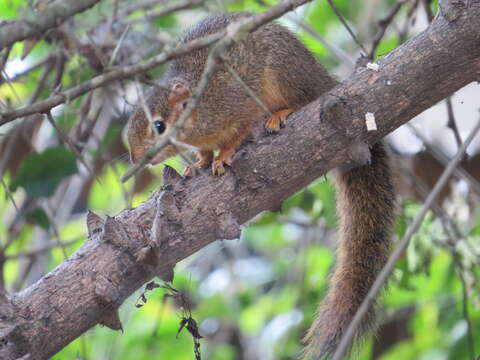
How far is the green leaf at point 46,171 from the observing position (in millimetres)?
2799

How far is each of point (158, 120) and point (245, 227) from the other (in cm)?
55

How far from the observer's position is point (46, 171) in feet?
9.23

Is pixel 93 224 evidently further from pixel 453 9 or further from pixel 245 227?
pixel 453 9

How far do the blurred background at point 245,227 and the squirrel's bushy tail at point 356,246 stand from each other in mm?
160

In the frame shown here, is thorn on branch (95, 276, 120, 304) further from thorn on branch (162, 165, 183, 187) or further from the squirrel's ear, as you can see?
the squirrel's ear

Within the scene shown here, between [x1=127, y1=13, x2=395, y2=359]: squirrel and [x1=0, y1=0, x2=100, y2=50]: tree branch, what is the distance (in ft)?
2.51

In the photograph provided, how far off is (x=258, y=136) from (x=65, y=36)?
1328 millimetres

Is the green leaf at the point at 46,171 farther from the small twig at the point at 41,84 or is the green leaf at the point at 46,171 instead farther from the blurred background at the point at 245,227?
the small twig at the point at 41,84

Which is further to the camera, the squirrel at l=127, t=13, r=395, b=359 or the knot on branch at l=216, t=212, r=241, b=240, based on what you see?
the squirrel at l=127, t=13, r=395, b=359

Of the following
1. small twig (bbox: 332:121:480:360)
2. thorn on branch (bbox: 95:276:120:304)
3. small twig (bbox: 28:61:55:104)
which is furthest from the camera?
small twig (bbox: 28:61:55:104)

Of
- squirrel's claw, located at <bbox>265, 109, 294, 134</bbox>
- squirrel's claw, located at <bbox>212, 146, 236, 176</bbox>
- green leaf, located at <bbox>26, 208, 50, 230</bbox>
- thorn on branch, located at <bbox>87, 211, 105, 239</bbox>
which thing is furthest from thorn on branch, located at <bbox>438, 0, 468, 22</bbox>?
green leaf, located at <bbox>26, 208, 50, 230</bbox>

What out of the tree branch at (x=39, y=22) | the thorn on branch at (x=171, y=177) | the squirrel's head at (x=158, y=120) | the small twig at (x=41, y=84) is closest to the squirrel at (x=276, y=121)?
the squirrel's head at (x=158, y=120)

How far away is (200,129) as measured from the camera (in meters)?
2.80

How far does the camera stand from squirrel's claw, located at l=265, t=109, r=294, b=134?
226 centimetres
